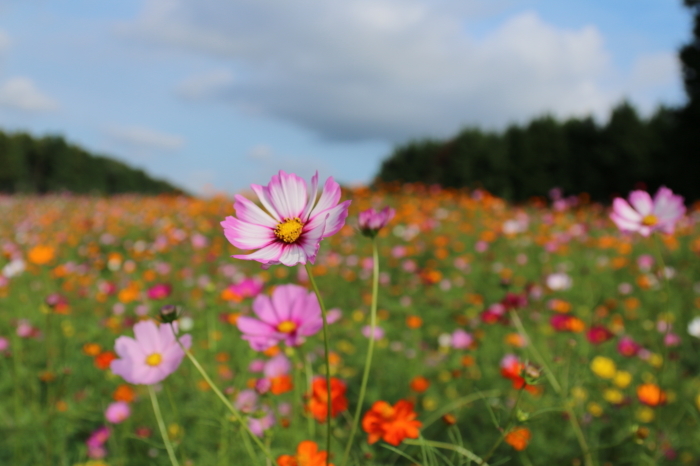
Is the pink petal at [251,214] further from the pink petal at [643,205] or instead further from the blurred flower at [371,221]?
the pink petal at [643,205]

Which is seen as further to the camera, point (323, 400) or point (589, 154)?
point (589, 154)

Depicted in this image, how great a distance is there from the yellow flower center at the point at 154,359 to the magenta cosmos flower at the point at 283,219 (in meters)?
0.33

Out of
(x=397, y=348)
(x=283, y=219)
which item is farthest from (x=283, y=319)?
(x=397, y=348)

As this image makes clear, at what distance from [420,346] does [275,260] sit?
2.08m

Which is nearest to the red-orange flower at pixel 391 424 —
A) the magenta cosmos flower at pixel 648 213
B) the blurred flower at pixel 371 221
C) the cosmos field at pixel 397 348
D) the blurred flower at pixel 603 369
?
the cosmos field at pixel 397 348

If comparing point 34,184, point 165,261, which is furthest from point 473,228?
point 34,184

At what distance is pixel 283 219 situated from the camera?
0.59 metres

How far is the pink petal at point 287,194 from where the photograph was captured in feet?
1.92

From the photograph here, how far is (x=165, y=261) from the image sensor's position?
4.15 meters

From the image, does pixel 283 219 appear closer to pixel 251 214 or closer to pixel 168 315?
pixel 251 214

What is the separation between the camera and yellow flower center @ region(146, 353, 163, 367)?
2.52 ft

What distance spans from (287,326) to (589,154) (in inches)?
424

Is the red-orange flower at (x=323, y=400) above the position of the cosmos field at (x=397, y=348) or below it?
above

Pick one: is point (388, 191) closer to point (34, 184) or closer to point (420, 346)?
point (420, 346)
